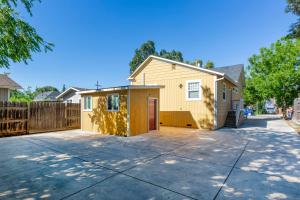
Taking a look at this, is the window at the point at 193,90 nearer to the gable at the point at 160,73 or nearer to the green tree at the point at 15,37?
the gable at the point at 160,73

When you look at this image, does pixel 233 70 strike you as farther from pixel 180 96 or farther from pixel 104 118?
pixel 104 118

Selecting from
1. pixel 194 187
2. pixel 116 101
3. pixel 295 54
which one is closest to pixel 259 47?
pixel 295 54

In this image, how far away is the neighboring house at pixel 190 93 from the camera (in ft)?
34.7

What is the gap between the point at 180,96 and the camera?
11805mm

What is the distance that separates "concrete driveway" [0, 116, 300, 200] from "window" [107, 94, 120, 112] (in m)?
3.48

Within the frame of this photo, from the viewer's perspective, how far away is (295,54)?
58.2ft

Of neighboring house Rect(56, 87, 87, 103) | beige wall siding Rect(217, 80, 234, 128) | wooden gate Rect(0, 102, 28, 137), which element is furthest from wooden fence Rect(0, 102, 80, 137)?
neighboring house Rect(56, 87, 87, 103)

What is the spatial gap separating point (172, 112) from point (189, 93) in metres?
1.96

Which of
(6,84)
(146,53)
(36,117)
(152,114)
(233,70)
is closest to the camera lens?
(36,117)

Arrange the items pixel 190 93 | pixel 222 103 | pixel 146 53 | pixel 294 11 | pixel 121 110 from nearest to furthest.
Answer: pixel 294 11 → pixel 121 110 → pixel 190 93 → pixel 222 103 → pixel 146 53

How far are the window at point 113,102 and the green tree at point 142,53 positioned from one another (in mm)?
32353

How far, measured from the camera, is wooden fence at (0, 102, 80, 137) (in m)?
8.79

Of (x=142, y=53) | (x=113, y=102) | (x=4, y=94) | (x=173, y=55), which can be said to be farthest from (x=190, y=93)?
(x=173, y=55)

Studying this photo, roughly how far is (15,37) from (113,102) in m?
5.47
